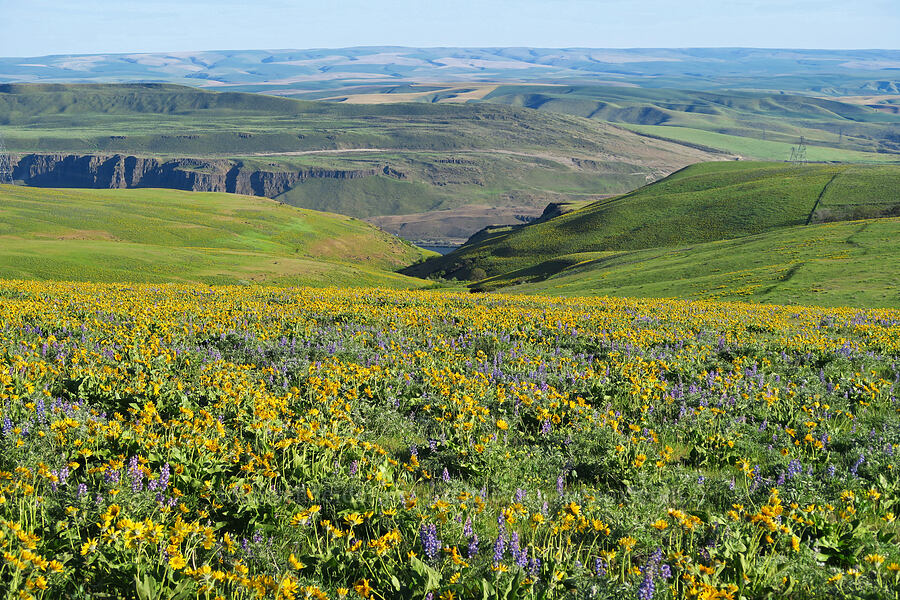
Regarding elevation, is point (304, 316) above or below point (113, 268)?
above

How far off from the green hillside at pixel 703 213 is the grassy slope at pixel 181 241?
2000 centimetres

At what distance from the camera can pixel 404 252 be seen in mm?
186625

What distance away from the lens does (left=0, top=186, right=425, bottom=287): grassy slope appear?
80875 millimetres

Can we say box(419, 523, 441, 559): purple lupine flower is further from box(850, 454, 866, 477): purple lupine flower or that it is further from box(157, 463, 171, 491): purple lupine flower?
box(850, 454, 866, 477): purple lupine flower

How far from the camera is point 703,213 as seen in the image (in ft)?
332

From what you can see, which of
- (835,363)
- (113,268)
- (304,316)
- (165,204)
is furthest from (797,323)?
(165,204)

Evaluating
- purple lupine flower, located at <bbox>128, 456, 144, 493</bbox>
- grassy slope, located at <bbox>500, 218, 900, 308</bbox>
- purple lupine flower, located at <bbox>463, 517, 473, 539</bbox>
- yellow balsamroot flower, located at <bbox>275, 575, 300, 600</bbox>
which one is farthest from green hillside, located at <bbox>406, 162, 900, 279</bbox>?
yellow balsamroot flower, located at <bbox>275, 575, 300, 600</bbox>

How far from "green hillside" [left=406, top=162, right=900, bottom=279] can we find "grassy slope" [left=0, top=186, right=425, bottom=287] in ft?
65.6

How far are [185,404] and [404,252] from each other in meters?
178

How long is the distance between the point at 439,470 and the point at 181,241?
420ft

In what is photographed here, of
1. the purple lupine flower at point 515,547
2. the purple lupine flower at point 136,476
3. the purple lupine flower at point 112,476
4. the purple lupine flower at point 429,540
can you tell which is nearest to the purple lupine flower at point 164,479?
the purple lupine flower at point 136,476

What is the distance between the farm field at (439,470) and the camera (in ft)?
19.1

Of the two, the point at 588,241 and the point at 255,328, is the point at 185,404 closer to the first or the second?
the point at 255,328

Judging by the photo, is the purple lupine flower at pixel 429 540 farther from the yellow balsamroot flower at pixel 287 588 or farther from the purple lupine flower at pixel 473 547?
the yellow balsamroot flower at pixel 287 588
